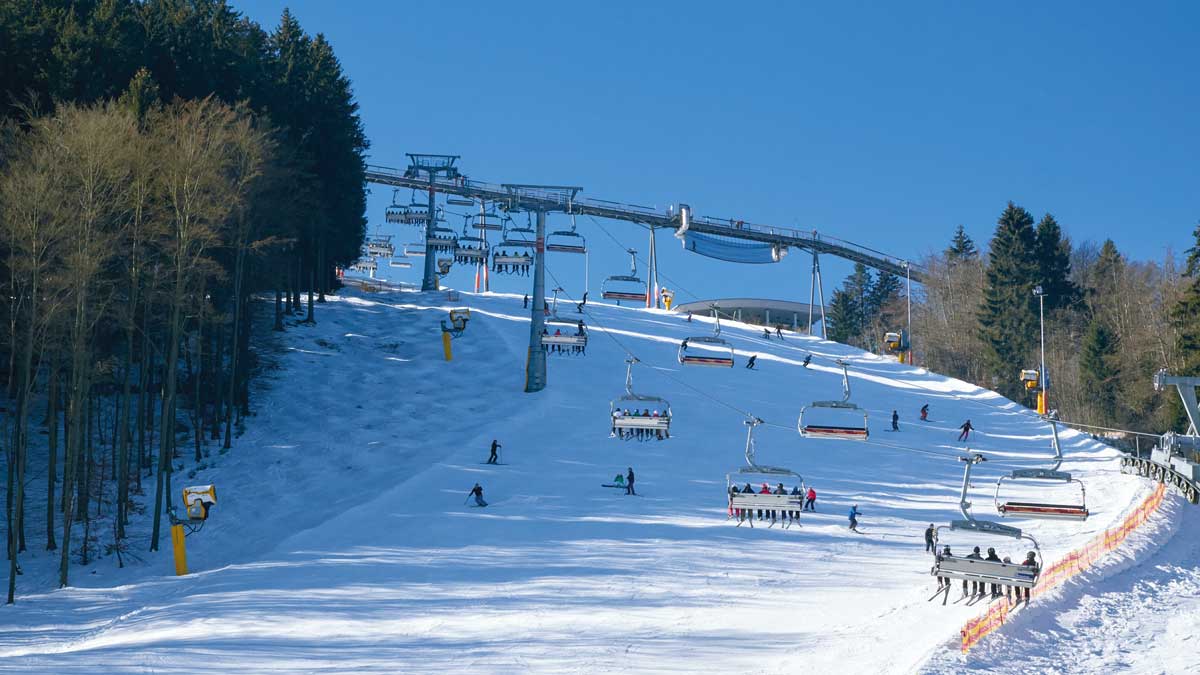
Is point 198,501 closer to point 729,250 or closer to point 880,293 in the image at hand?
point 729,250

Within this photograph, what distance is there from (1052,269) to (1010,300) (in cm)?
383

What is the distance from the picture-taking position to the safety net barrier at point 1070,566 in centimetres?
2415

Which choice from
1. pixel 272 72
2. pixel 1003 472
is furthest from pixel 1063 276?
pixel 272 72

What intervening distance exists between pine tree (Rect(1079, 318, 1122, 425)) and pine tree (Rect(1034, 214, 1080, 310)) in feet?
26.2

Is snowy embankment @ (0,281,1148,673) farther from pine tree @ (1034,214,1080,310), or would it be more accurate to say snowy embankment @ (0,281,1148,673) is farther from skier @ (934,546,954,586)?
pine tree @ (1034,214,1080,310)

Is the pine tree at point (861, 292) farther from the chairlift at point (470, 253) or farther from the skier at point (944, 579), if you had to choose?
the skier at point (944, 579)

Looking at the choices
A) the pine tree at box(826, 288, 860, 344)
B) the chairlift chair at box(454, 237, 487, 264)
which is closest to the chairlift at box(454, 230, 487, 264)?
the chairlift chair at box(454, 237, 487, 264)

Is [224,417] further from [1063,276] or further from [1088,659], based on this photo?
[1063,276]

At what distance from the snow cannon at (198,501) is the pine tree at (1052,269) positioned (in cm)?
6940

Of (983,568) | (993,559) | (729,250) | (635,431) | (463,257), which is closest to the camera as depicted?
(983,568)

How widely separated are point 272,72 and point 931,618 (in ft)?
143

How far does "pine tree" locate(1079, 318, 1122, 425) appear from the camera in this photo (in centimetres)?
7569

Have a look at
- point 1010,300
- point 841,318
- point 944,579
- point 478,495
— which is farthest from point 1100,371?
point 944,579

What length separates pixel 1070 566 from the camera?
29.0 m
